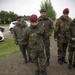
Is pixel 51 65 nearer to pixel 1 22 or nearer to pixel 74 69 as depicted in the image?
pixel 74 69

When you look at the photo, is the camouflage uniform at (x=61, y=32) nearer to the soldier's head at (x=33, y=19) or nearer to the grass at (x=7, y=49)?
the soldier's head at (x=33, y=19)

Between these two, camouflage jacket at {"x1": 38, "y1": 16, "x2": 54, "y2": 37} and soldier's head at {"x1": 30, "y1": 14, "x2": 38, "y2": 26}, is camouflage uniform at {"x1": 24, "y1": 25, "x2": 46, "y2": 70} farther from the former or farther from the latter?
camouflage jacket at {"x1": 38, "y1": 16, "x2": 54, "y2": 37}

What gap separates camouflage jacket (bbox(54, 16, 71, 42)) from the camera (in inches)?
280

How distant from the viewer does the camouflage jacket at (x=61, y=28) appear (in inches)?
280

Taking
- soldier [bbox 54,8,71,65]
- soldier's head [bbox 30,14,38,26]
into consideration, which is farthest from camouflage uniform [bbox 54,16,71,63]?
soldier's head [bbox 30,14,38,26]

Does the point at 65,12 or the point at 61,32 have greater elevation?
the point at 65,12

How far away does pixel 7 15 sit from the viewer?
66.4m

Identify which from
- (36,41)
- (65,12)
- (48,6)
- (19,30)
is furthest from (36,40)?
(48,6)

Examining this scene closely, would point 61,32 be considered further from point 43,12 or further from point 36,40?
point 36,40

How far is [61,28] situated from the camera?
7215 millimetres

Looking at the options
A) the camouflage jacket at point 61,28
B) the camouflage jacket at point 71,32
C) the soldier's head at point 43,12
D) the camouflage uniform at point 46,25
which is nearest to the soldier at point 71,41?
the camouflage jacket at point 71,32

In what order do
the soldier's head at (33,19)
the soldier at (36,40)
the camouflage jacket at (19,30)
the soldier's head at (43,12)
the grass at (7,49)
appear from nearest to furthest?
the soldier's head at (33,19) < the soldier at (36,40) < the soldier's head at (43,12) < the camouflage jacket at (19,30) < the grass at (7,49)

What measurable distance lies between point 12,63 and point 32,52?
205cm

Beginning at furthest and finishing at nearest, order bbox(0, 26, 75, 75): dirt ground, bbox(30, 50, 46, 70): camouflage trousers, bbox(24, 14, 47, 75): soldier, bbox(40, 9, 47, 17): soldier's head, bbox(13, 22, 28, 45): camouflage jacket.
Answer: bbox(13, 22, 28, 45): camouflage jacket → bbox(0, 26, 75, 75): dirt ground → bbox(40, 9, 47, 17): soldier's head → bbox(30, 50, 46, 70): camouflage trousers → bbox(24, 14, 47, 75): soldier
